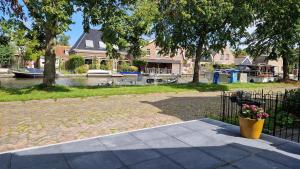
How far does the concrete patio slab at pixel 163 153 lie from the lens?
5230mm

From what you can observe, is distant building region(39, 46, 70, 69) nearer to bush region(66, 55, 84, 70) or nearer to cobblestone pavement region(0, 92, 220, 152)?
bush region(66, 55, 84, 70)

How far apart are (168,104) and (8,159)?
8845 millimetres

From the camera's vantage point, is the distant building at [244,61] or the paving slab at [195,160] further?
the distant building at [244,61]

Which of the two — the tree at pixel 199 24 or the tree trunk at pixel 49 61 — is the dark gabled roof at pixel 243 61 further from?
the tree trunk at pixel 49 61

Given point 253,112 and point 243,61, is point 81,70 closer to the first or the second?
point 253,112

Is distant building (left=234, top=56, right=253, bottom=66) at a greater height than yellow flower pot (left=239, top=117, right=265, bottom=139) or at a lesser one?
greater

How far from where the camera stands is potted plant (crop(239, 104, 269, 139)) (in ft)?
22.3

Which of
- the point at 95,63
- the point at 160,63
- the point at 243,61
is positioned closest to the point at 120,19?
the point at 95,63

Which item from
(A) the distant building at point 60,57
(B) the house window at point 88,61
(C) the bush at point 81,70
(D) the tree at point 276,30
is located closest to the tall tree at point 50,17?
(D) the tree at point 276,30

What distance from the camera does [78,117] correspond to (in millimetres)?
9734

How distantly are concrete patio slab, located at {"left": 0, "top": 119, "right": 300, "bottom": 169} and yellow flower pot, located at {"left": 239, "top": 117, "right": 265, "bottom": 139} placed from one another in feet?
0.55

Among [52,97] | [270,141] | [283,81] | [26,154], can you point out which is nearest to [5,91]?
[52,97]

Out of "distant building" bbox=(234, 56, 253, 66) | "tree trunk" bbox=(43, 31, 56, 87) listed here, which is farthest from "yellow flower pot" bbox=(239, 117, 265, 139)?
"distant building" bbox=(234, 56, 253, 66)

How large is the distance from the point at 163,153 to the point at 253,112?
273cm
